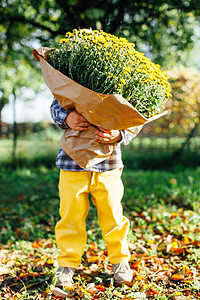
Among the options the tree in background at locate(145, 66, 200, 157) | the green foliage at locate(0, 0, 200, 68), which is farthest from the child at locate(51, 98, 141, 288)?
the tree in background at locate(145, 66, 200, 157)

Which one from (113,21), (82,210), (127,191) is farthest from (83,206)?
(113,21)

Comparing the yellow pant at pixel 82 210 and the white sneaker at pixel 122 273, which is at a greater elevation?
the yellow pant at pixel 82 210

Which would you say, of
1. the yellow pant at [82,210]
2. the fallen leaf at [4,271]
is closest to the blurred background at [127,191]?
the fallen leaf at [4,271]

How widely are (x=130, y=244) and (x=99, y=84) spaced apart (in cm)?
168

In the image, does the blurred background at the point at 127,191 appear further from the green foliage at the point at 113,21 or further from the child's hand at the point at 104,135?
the child's hand at the point at 104,135

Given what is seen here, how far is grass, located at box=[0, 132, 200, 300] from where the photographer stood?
2.04 meters

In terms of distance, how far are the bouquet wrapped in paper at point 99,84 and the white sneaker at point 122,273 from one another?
0.86m

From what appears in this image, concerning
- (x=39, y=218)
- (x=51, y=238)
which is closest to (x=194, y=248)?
(x=51, y=238)

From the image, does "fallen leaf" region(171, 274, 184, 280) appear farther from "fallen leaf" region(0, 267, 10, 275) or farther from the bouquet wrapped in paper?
"fallen leaf" region(0, 267, 10, 275)

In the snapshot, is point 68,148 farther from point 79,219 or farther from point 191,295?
point 191,295

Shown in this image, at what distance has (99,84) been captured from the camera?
1.75 meters

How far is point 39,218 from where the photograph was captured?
3.56 metres

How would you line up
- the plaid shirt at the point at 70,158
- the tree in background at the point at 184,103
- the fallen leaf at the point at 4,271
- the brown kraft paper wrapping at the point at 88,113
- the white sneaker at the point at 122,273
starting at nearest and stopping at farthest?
1. the brown kraft paper wrapping at the point at 88,113
2. the plaid shirt at the point at 70,158
3. the white sneaker at the point at 122,273
4. the fallen leaf at the point at 4,271
5. the tree in background at the point at 184,103

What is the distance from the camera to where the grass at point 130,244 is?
6.70 feet
